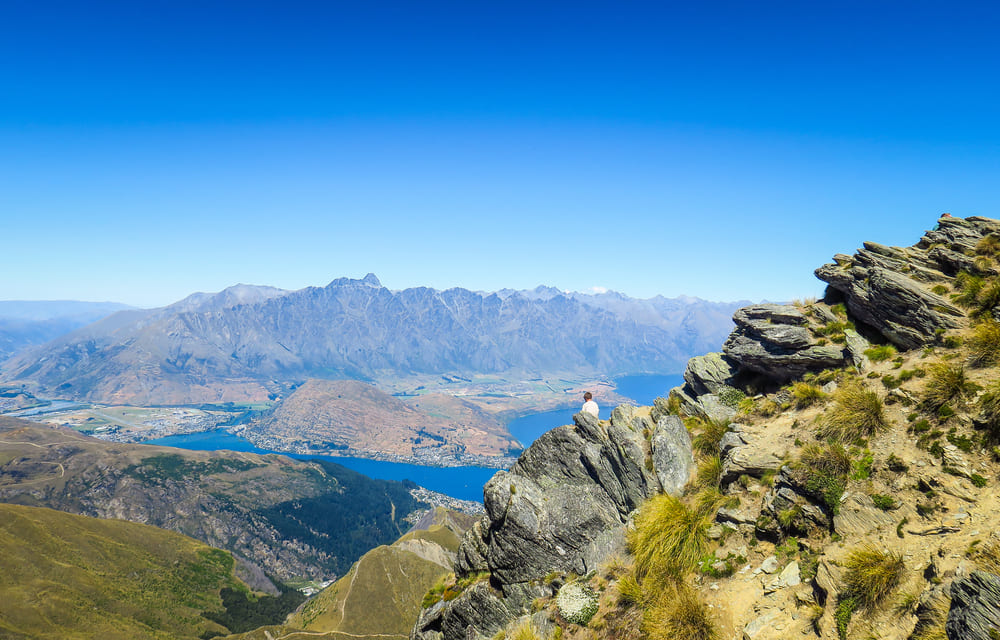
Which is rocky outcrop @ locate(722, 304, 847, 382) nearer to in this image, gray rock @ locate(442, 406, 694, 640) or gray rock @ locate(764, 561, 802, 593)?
gray rock @ locate(442, 406, 694, 640)

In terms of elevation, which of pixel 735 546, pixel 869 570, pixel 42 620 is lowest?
pixel 42 620

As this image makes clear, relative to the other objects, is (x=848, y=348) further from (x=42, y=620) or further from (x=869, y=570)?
(x=42, y=620)

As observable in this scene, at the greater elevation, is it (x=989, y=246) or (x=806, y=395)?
(x=989, y=246)

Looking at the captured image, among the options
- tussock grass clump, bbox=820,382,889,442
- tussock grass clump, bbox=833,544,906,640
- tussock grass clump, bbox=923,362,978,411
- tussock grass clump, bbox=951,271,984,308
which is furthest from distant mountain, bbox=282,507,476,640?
tussock grass clump, bbox=833,544,906,640

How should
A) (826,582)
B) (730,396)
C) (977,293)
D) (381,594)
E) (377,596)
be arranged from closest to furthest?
(826,582) → (977,293) → (730,396) → (377,596) → (381,594)

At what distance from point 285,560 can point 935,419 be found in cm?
22533

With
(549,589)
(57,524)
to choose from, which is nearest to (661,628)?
(549,589)

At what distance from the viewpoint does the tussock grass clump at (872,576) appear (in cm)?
821

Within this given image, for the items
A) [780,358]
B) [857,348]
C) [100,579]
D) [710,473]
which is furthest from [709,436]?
[100,579]

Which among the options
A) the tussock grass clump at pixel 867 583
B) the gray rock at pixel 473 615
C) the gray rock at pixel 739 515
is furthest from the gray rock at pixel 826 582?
the gray rock at pixel 473 615

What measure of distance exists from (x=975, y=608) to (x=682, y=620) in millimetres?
5014

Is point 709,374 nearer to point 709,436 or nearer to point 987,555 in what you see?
point 709,436

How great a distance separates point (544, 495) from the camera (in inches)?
704

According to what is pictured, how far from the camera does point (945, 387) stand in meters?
11.8
